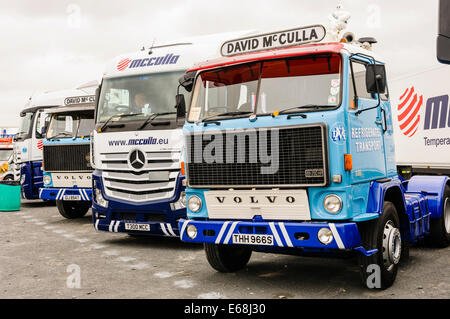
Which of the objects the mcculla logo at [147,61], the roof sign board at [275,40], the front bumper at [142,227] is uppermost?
the mcculla logo at [147,61]

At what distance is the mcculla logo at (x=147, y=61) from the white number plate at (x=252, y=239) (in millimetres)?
4058

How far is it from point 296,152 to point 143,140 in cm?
371

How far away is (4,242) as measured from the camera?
1011cm

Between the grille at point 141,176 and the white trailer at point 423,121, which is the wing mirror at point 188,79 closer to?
the grille at point 141,176

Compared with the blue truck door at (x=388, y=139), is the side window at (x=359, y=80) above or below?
above

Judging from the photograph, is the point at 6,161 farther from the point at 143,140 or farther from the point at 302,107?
the point at 302,107

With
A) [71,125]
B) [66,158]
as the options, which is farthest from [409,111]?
[66,158]

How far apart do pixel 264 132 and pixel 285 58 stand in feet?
2.88

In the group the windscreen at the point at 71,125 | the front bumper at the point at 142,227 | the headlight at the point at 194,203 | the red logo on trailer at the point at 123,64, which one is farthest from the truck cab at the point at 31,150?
the headlight at the point at 194,203

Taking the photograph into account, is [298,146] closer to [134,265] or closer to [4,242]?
[134,265]

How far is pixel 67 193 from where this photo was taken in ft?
40.1

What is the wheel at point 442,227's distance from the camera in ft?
27.6

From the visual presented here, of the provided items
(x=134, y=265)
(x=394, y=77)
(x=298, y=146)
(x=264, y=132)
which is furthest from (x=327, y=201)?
(x=394, y=77)

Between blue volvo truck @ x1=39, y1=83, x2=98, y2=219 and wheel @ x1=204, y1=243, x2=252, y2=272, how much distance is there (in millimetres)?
5668
